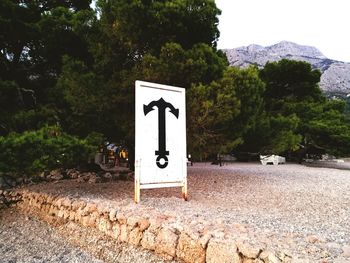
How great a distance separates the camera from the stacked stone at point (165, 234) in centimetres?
281

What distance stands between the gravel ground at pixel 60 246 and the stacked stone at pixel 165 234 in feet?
0.41

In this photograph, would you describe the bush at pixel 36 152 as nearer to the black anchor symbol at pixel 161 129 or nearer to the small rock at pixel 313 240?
the black anchor symbol at pixel 161 129

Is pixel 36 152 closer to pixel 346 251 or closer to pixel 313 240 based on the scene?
pixel 313 240

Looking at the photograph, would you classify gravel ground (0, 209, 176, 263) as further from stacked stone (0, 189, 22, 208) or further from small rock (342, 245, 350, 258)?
small rock (342, 245, 350, 258)

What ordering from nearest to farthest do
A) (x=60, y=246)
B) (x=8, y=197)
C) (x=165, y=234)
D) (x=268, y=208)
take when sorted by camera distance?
(x=165, y=234) < (x=60, y=246) < (x=268, y=208) < (x=8, y=197)

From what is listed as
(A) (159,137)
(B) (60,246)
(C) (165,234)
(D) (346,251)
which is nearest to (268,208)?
(A) (159,137)

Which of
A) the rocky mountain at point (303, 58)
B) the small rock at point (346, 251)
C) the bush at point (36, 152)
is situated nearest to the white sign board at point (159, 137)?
the bush at point (36, 152)

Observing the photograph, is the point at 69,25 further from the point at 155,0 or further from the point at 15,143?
the point at 15,143

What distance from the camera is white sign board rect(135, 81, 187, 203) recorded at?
17.8 ft

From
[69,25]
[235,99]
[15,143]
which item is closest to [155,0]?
[69,25]

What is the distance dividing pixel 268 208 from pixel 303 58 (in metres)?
92.0

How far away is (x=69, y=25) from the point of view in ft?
27.0

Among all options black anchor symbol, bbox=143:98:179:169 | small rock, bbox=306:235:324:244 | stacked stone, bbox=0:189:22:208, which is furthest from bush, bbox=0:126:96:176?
small rock, bbox=306:235:324:244

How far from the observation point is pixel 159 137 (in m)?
5.64
